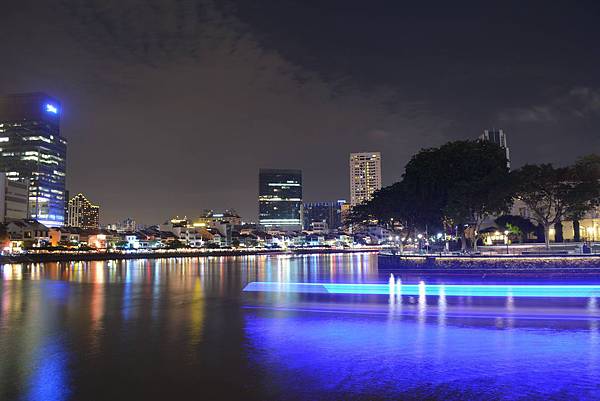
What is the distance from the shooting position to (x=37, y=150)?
175 m

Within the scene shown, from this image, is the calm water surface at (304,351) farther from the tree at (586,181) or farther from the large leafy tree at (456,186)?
the large leafy tree at (456,186)

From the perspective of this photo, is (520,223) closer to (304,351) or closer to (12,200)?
(304,351)

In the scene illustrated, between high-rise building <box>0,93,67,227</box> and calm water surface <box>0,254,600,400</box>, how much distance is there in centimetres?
16429

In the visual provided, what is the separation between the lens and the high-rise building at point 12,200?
127887 mm

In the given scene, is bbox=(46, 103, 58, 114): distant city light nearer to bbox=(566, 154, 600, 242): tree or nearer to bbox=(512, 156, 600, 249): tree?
bbox=(512, 156, 600, 249): tree

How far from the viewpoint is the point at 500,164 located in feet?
161

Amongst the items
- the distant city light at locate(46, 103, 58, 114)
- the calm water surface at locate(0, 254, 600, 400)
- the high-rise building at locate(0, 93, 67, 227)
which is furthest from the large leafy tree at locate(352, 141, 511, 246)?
the distant city light at locate(46, 103, 58, 114)

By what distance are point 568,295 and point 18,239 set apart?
391ft

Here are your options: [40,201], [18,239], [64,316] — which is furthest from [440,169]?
[40,201]

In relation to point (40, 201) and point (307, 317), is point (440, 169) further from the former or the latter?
point (40, 201)

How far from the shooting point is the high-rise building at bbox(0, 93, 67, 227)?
549 feet

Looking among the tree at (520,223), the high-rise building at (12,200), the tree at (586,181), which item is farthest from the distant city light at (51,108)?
the tree at (586,181)

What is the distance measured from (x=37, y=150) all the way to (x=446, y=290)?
179m

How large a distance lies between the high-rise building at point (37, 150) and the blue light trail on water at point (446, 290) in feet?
517
